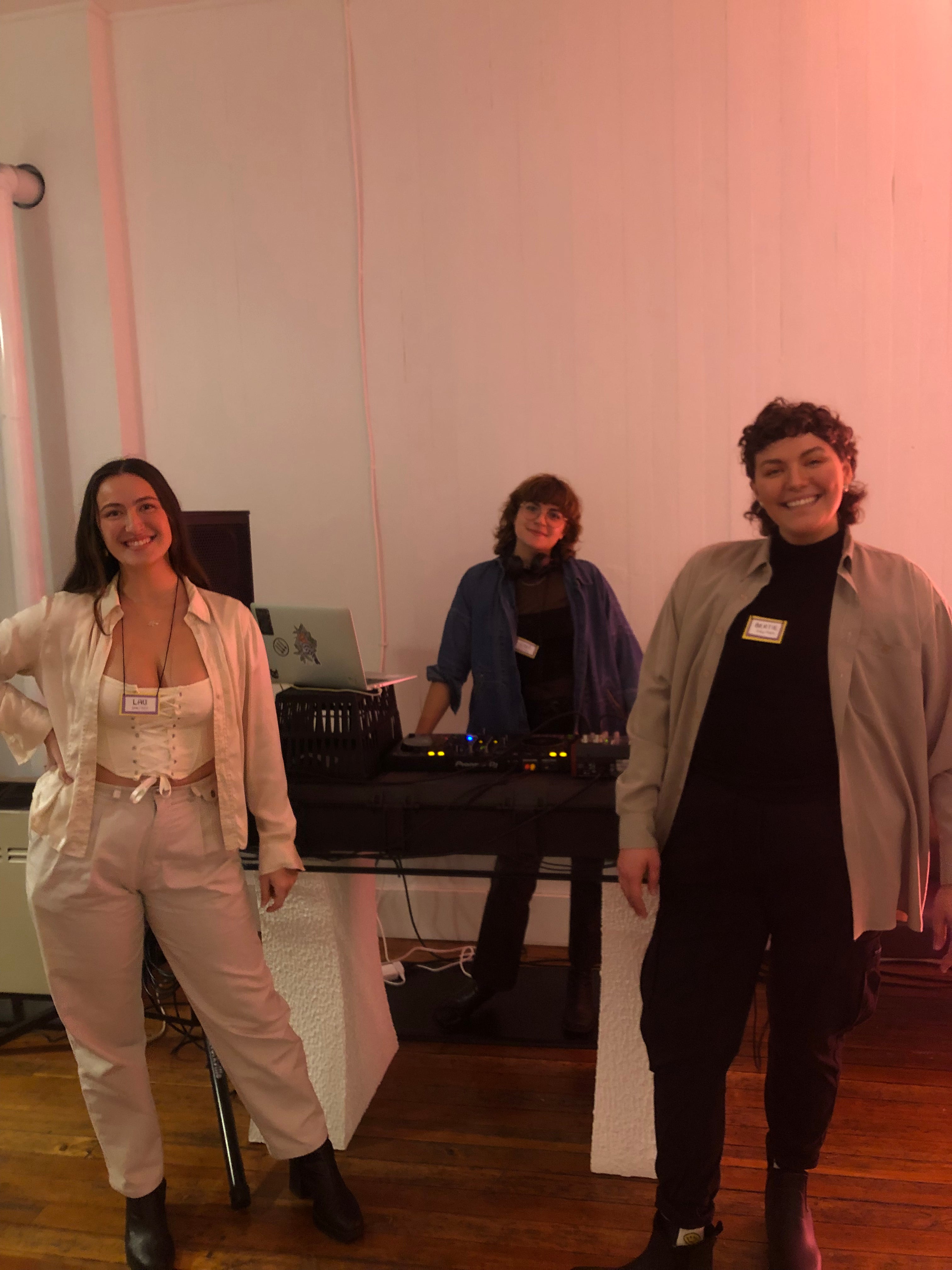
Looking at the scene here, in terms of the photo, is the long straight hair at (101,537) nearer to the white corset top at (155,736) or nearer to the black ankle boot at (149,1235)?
the white corset top at (155,736)

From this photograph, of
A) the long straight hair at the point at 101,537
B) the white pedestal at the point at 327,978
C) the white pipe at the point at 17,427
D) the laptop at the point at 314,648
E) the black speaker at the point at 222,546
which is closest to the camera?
the long straight hair at the point at 101,537

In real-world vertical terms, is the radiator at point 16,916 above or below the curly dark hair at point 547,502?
below

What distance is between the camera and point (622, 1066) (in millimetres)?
2049

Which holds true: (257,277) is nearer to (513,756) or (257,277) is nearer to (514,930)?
(513,756)

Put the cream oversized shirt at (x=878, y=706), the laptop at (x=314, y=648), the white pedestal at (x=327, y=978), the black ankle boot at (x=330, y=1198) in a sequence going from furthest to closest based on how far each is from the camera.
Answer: the white pedestal at (x=327, y=978)
the laptop at (x=314, y=648)
the black ankle boot at (x=330, y=1198)
the cream oversized shirt at (x=878, y=706)

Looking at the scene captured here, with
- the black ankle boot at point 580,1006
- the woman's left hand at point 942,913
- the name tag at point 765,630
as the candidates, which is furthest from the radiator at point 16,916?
the woman's left hand at point 942,913

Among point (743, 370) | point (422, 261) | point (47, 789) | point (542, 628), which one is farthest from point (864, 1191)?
point (422, 261)

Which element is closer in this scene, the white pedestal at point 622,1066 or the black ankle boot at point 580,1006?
the white pedestal at point 622,1066

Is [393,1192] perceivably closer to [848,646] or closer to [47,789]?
[47,789]

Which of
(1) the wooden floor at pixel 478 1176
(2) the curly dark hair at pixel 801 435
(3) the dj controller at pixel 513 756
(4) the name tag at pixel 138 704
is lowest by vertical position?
(1) the wooden floor at pixel 478 1176

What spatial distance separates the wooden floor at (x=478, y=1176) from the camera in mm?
1847

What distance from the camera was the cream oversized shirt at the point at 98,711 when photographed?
5.64 feet

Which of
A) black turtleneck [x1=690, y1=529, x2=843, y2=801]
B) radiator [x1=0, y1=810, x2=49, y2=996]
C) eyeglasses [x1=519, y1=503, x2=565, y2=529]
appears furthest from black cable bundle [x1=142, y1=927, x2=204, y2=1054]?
→ eyeglasses [x1=519, y1=503, x2=565, y2=529]

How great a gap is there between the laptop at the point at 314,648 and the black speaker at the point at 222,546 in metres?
0.19
